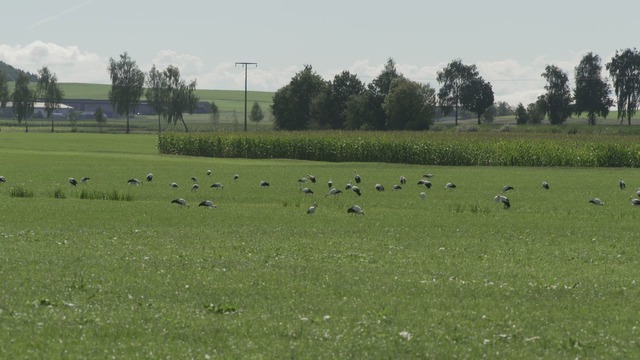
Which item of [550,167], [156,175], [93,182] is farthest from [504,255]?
[550,167]

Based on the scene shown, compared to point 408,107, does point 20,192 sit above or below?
below

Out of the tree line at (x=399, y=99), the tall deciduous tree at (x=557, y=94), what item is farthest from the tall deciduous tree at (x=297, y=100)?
the tall deciduous tree at (x=557, y=94)

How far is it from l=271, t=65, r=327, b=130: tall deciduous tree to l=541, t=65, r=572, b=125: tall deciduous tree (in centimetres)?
4741

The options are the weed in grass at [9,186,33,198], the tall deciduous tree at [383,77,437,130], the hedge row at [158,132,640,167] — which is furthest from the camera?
the tall deciduous tree at [383,77,437,130]

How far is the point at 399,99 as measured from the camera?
143625mm

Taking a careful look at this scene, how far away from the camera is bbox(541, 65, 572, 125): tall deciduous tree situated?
182 metres

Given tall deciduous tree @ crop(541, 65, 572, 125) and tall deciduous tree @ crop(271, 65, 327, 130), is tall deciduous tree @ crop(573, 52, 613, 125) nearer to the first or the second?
tall deciduous tree @ crop(541, 65, 572, 125)

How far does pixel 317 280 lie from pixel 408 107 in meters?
126

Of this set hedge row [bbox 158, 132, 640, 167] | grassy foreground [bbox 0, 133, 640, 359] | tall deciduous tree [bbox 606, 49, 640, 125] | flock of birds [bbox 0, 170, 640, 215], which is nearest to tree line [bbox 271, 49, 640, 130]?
tall deciduous tree [bbox 606, 49, 640, 125]

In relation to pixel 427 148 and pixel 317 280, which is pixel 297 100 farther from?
pixel 317 280

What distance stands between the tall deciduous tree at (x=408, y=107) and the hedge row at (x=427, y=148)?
167ft

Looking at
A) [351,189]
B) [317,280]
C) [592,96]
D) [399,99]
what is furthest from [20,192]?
[592,96]

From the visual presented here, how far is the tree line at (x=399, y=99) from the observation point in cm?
14600

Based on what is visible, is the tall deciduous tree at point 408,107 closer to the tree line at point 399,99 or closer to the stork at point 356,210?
the tree line at point 399,99
